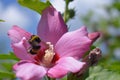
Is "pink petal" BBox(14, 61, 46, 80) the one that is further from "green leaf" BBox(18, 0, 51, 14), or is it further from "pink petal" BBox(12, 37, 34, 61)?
"green leaf" BBox(18, 0, 51, 14)

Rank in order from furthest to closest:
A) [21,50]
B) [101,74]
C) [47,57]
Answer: [47,57]
[101,74]
[21,50]

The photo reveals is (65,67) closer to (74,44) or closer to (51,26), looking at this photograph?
(74,44)

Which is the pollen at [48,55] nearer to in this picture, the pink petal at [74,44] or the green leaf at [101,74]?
the pink petal at [74,44]

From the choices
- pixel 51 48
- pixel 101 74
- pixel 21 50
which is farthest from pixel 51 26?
pixel 101 74

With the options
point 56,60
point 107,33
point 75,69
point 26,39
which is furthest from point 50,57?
point 107,33

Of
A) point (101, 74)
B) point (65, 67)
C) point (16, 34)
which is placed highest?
point (16, 34)

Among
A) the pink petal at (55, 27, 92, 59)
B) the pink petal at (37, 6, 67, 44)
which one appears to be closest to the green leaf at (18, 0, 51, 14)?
the pink petal at (37, 6, 67, 44)

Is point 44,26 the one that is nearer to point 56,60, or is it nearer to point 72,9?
point 56,60
